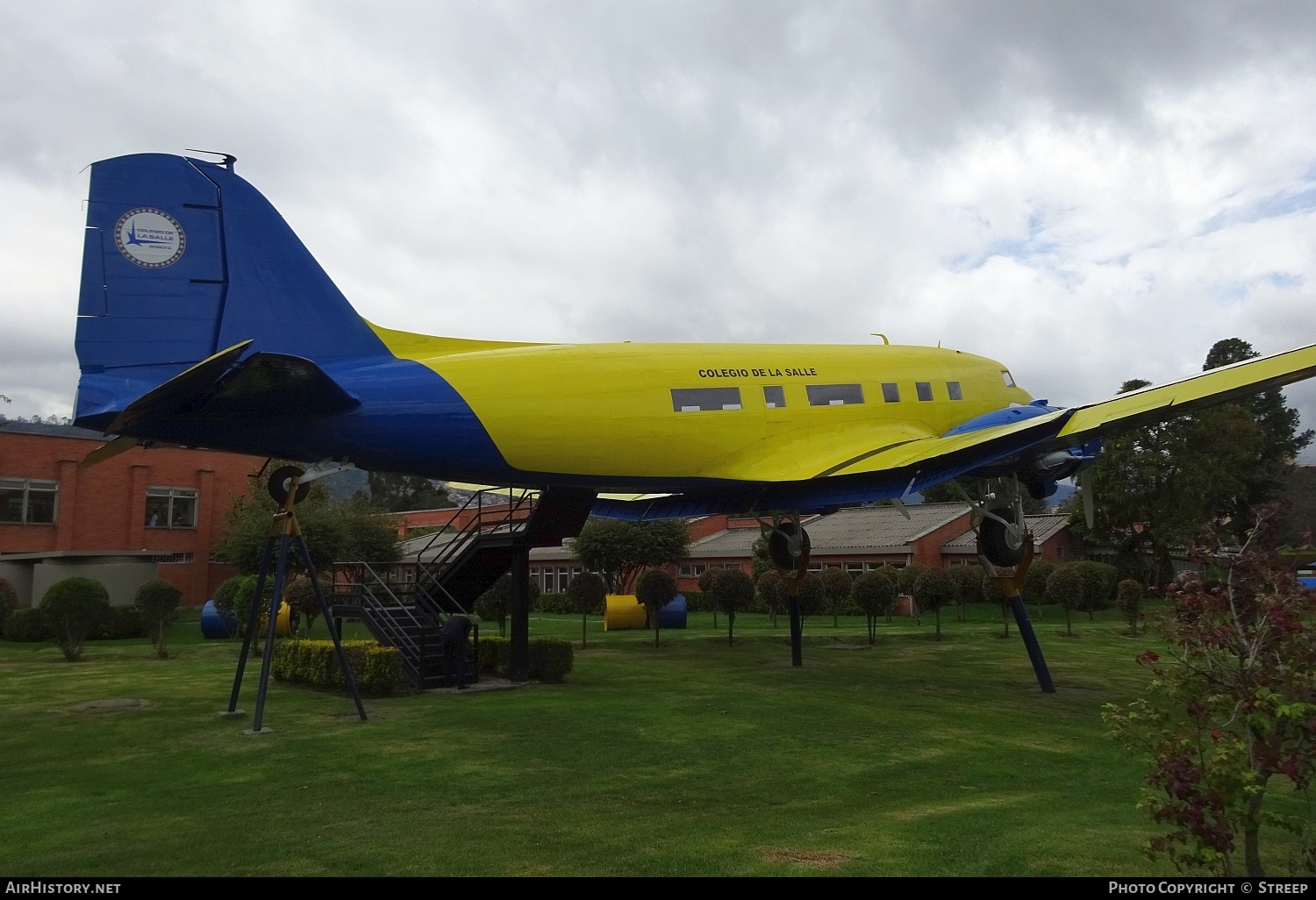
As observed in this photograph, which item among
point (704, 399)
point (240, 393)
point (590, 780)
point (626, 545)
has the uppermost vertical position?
point (704, 399)

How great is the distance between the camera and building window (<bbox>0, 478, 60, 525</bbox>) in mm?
47906

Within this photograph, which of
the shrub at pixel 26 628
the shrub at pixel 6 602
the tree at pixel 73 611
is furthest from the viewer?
the shrub at pixel 6 602

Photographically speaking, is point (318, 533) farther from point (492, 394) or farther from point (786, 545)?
point (492, 394)

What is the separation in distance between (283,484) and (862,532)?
45.8m

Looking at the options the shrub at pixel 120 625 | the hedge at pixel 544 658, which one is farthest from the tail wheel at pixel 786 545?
the shrub at pixel 120 625

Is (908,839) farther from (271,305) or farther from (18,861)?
(271,305)

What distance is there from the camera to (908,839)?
925cm

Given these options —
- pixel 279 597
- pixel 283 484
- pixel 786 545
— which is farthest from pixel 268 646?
pixel 786 545

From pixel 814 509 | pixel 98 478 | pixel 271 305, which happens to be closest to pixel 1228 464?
pixel 814 509

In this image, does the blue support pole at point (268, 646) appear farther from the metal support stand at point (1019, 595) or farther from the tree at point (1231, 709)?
the metal support stand at point (1019, 595)

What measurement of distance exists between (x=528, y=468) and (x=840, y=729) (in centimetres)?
748

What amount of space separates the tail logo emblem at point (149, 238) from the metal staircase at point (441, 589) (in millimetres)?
8566

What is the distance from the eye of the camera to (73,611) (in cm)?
2733

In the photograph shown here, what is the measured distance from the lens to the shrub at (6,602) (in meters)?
34.6
